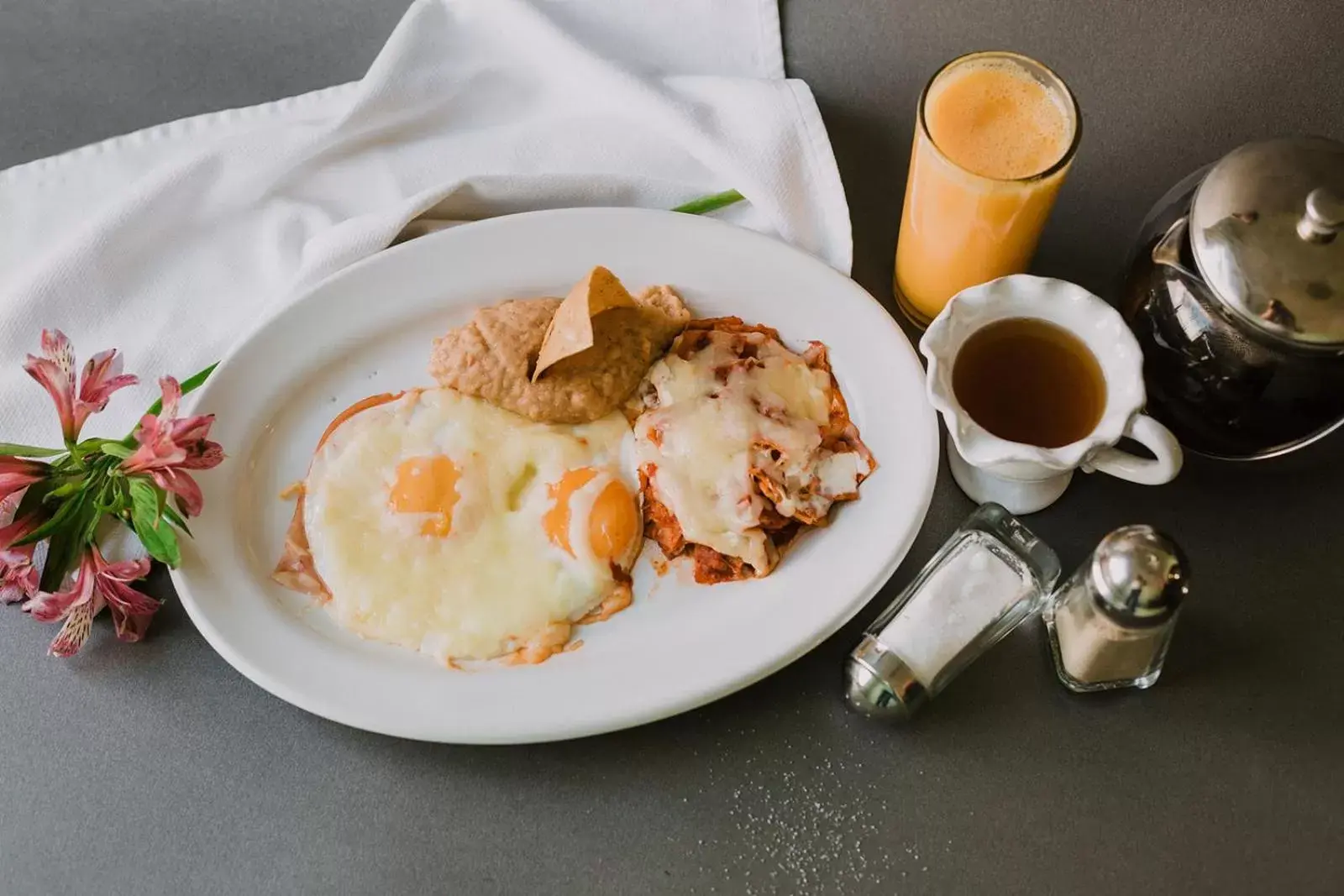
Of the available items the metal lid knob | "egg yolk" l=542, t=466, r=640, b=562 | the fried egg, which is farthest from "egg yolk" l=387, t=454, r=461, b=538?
the metal lid knob

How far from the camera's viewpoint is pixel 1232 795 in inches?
46.1

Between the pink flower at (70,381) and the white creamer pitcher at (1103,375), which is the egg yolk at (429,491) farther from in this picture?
the white creamer pitcher at (1103,375)

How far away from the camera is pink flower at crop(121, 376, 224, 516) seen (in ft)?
3.79

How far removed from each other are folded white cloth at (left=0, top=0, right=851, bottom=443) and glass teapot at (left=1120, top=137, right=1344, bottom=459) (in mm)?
378

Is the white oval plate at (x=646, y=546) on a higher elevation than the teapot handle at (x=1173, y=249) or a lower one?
lower

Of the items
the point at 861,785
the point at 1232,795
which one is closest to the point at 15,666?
the point at 861,785

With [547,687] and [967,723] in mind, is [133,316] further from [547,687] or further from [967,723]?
[967,723]

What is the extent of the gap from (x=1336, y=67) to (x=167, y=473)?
1.54m

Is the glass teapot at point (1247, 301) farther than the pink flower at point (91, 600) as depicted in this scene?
No

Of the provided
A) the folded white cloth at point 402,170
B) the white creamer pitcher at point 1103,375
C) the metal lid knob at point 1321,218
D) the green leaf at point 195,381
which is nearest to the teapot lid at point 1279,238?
the metal lid knob at point 1321,218

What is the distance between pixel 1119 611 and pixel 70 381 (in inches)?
44.2

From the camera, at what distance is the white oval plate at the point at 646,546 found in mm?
1163

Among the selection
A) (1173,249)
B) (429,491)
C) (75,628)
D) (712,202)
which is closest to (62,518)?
(75,628)

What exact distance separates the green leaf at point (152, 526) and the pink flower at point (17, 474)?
12cm
